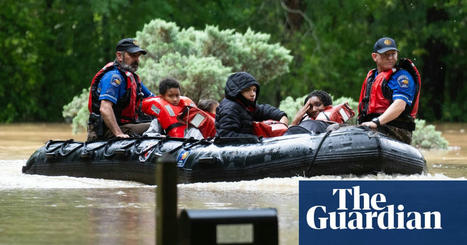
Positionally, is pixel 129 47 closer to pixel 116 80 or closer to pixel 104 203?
pixel 116 80

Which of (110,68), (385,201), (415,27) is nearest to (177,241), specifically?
(385,201)

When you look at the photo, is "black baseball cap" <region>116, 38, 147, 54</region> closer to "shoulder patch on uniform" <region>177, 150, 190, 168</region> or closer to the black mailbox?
"shoulder patch on uniform" <region>177, 150, 190, 168</region>

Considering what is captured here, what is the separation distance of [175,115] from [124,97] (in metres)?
0.64

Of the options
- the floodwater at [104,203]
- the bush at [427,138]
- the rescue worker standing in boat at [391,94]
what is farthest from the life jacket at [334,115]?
the bush at [427,138]

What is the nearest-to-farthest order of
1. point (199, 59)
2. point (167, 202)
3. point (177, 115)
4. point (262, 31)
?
point (167, 202)
point (177, 115)
point (199, 59)
point (262, 31)

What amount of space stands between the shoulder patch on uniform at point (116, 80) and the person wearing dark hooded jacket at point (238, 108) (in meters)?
1.35

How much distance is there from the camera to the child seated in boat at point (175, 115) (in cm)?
1087

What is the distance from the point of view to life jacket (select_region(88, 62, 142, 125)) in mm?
11086

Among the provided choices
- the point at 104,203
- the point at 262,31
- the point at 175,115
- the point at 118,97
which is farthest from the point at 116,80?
the point at 262,31

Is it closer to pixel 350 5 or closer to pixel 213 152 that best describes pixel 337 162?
pixel 213 152

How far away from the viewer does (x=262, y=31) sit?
90.1 feet

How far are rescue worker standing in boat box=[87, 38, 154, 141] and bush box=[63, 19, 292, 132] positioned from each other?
4766 millimetres

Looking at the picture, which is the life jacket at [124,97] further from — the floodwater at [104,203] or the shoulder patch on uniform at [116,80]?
the floodwater at [104,203]

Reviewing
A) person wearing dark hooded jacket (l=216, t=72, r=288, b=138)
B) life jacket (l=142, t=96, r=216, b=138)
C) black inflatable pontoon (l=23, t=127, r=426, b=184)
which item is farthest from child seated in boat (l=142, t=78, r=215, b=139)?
person wearing dark hooded jacket (l=216, t=72, r=288, b=138)
